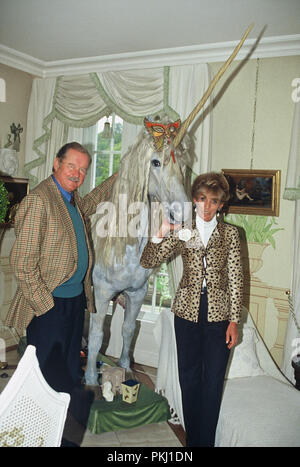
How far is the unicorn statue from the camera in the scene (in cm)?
268

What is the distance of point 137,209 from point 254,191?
4.56 feet

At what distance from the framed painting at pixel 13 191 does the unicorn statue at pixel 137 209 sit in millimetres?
1592

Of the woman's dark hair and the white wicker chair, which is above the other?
the woman's dark hair

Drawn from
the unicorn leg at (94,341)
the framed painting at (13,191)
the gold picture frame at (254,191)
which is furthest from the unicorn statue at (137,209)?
the framed painting at (13,191)

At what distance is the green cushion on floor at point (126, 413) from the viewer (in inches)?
110

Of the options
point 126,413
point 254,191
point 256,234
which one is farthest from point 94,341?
point 254,191

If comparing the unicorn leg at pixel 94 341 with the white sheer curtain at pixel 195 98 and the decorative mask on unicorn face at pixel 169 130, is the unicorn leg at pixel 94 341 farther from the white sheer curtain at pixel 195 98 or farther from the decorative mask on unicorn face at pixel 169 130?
the white sheer curtain at pixel 195 98

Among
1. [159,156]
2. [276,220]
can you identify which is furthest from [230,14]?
[276,220]

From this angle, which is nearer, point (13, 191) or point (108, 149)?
point (13, 191)

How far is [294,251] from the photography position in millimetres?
3494

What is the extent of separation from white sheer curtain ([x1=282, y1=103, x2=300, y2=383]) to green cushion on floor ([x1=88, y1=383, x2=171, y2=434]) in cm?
115

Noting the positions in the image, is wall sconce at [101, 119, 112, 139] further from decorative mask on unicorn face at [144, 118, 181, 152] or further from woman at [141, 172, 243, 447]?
woman at [141, 172, 243, 447]

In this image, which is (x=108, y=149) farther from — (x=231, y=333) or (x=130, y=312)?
(x=231, y=333)

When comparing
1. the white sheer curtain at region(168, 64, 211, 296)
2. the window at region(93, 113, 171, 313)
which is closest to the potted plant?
the white sheer curtain at region(168, 64, 211, 296)
